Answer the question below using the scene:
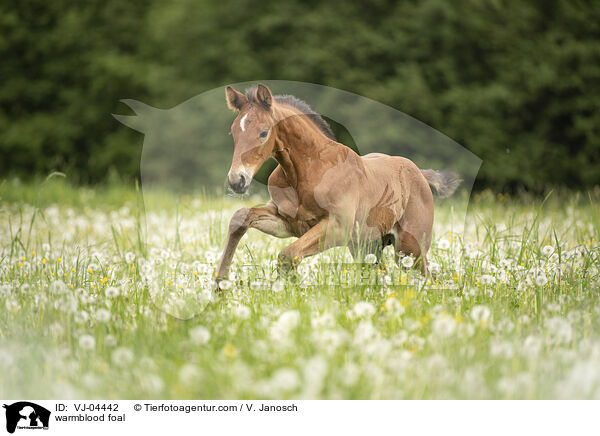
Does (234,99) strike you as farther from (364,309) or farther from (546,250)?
(546,250)

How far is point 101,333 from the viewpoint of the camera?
3254mm

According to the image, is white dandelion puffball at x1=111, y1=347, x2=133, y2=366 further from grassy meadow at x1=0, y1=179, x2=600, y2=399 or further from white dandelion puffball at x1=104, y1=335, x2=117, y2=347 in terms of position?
white dandelion puffball at x1=104, y1=335, x2=117, y2=347

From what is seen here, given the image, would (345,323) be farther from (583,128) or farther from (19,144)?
(19,144)

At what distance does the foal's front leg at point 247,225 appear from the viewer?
13.2ft

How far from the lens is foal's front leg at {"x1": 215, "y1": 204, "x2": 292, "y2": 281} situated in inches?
159

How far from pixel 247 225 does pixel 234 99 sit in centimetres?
88

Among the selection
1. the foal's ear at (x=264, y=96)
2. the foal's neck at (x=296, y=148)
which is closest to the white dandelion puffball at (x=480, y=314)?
the foal's neck at (x=296, y=148)

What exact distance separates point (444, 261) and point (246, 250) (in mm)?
1783

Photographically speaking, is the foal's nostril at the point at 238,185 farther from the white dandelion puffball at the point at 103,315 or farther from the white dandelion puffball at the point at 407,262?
the white dandelion puffball at the point at 407,262

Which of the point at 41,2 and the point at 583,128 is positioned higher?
the point at 41,2

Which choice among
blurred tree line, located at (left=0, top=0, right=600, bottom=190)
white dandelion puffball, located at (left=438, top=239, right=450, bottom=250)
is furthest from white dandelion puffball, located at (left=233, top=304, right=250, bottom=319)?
blurred tree line, located at (left=0, top=0, right=600, bottom=190)

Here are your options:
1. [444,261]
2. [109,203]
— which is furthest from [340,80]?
[444,261]

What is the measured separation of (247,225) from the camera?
4039 millimetres
